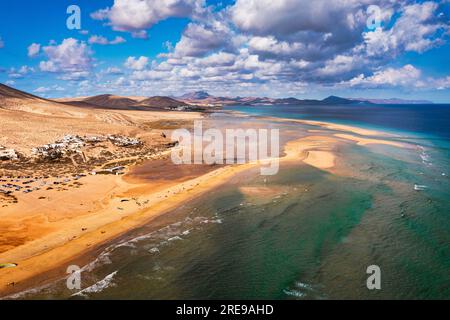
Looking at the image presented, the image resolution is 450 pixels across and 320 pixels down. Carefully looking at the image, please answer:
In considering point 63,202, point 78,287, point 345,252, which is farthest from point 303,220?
point 63,202

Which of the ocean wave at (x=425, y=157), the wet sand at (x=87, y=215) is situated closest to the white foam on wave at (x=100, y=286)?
the wet sand at (x=87, y=215)

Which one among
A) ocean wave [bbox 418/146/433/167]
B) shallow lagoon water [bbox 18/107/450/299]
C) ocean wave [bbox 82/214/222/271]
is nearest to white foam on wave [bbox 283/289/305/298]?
shallow lagoon water [bbox 18/107/450/299]

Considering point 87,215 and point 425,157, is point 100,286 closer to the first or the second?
point 87,215

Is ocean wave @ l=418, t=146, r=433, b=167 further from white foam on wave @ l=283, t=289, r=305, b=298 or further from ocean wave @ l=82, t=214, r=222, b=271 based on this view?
white foam on wave @ l=283, t=289, r=305, b=298

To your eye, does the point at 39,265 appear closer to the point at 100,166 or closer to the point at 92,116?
the point at 100,166

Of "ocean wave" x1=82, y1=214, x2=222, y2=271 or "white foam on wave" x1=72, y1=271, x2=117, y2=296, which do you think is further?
"ocean wave" x1=82, y1=214, x2=222, y2=271

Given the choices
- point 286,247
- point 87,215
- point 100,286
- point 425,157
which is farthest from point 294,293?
point 425,157

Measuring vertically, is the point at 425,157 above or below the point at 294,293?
above

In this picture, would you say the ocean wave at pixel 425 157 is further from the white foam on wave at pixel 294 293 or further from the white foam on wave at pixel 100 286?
the white foam on wave at pixel 100 286

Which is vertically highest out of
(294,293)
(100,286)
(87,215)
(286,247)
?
(87,215)

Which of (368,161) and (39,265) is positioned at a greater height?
(368,161)
